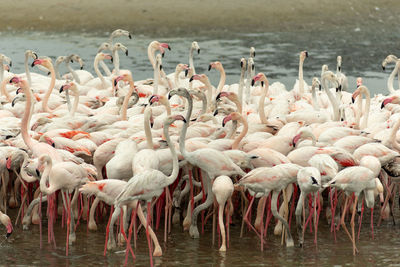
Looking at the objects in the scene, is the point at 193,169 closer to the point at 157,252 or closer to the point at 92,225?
the point at 92,225

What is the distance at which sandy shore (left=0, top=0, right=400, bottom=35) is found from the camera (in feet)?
90.5

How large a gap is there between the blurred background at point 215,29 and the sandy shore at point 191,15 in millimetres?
35

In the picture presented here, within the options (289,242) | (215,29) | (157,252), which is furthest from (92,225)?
(215,29)

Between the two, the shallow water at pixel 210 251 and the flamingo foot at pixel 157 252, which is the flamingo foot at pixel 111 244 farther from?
the flamingo foot at pixel 157 252

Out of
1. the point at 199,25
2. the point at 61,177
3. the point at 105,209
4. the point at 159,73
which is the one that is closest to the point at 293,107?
the point at 159,73

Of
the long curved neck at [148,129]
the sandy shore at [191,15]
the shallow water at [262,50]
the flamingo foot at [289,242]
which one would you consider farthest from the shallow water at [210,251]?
the sandy shore at [191,15]

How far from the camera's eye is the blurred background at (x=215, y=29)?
23516 mm

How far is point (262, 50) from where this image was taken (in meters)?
24.0

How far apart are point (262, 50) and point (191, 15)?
5358 millimetres

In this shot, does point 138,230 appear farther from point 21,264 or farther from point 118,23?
point 118,23

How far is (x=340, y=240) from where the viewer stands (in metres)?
8.74

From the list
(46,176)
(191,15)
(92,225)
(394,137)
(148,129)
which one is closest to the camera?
(46,176)

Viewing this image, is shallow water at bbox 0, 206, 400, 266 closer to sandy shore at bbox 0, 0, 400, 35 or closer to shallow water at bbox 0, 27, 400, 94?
shallow water at bbox 0, 27, 400, 94

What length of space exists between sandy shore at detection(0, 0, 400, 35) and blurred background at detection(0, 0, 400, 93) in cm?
3
